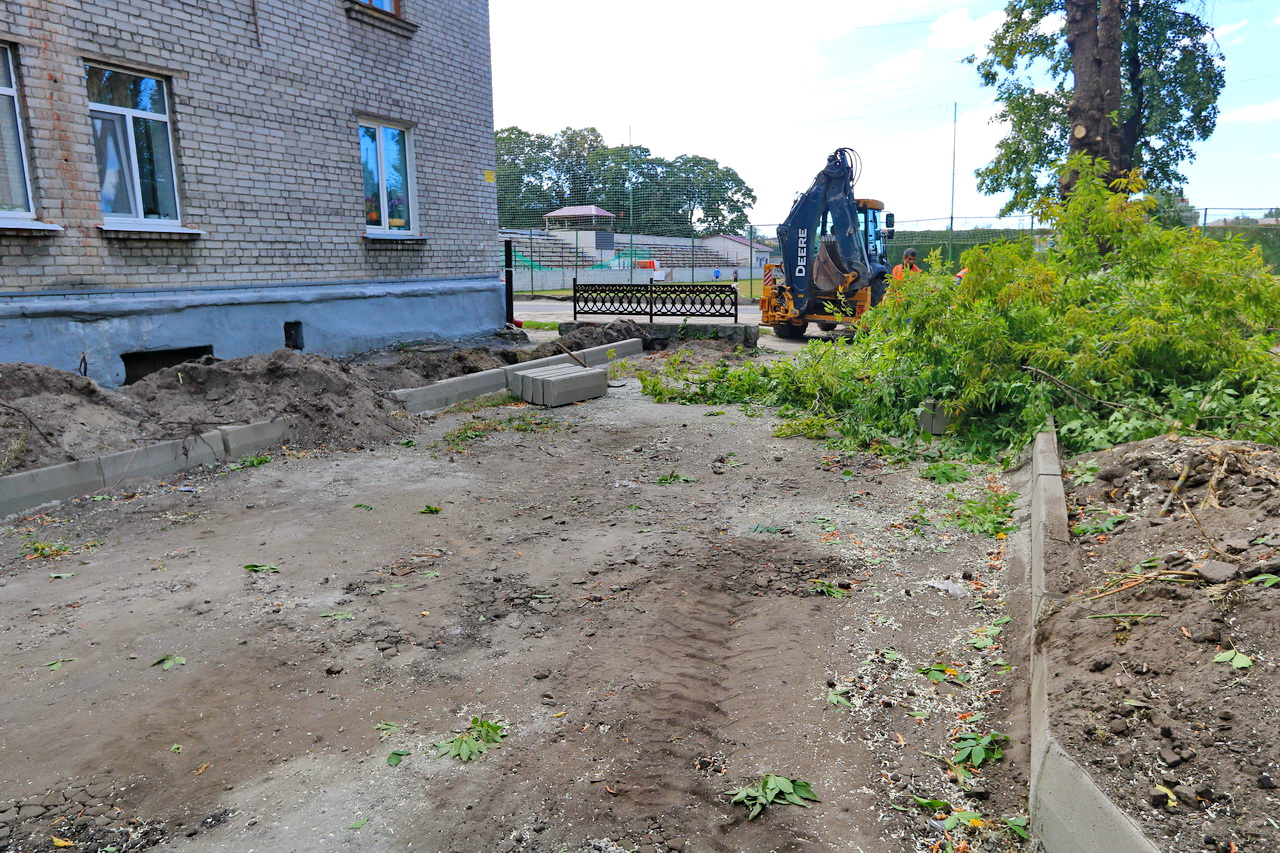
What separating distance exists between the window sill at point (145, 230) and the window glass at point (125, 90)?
1325mm

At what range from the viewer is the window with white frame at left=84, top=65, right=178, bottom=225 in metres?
9.13

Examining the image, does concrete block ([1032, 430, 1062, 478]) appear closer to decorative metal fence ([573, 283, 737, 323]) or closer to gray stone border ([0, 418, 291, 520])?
gray stone border ([0, 418, 291, 520])

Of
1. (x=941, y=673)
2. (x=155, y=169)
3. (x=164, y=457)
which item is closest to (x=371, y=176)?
(x=155, y=169)

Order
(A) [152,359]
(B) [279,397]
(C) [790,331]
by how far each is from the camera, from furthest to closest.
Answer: (C) [790,331]
(A) [152,359]
(B) [279,397]

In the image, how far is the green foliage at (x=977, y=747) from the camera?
9.87 ft

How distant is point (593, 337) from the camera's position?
47.6 ft

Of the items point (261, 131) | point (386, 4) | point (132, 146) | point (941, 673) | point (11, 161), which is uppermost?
point (386, 4)

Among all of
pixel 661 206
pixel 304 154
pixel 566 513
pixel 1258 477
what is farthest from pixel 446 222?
pixel 661 206

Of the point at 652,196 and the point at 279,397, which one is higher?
Answer: the point at 652,196

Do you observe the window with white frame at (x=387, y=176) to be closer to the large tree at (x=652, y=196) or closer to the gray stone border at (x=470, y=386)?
the gray stone border at (x=470, y=386)

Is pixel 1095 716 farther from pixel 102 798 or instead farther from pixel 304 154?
pixel 304 154

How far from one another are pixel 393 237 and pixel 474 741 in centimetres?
1117

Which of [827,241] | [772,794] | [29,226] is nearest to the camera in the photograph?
[772,794]

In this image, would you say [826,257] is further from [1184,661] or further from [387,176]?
[1184,661]
